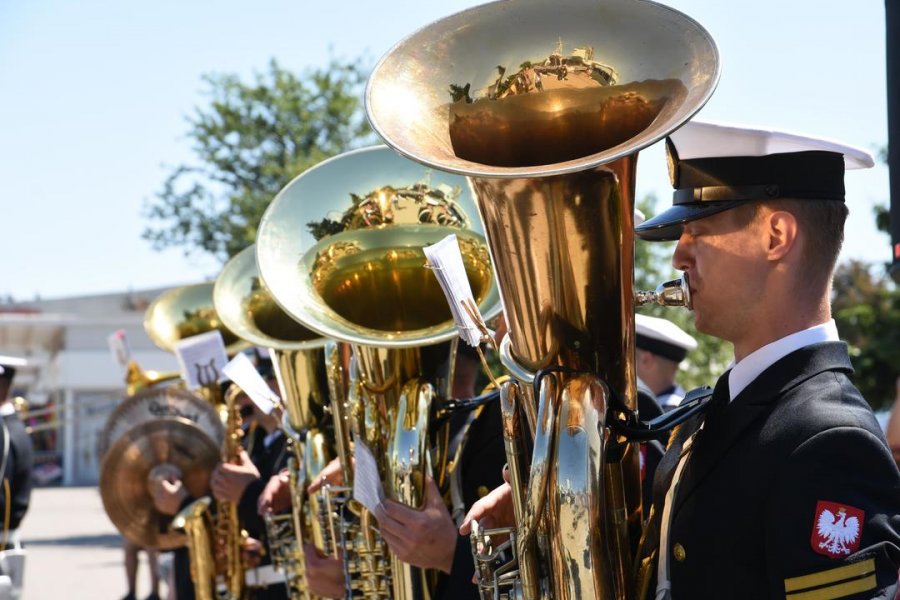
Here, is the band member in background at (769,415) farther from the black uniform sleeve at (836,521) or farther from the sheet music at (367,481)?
the sheet music at (367,481)

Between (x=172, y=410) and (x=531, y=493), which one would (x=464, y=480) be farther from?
(x=172, y=410)

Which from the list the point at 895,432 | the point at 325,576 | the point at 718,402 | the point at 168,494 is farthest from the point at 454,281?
the point at 168,494

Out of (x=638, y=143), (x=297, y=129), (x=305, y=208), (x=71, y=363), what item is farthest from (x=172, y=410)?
(x=71, y=363)

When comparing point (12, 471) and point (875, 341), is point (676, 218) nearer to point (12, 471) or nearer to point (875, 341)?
point (12, 471)

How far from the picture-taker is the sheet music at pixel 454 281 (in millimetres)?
2508

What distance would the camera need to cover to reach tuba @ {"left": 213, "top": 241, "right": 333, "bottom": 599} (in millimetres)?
4527

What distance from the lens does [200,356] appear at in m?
6.15

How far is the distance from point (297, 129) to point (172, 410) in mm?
16379

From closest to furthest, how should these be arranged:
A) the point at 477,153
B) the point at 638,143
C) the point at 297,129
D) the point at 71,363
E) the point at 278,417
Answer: the point at 638,143, the point at 477,153, the point at 278,417, the point at 297,129, the point at 71,363

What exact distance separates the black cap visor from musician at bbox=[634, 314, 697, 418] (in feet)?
8.99

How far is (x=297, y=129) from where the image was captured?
74.5 feet

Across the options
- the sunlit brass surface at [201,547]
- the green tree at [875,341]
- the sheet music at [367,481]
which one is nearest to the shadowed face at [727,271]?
the sheet music at [367,481]

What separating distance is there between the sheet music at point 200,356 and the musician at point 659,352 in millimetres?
2237

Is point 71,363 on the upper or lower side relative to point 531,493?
lower
